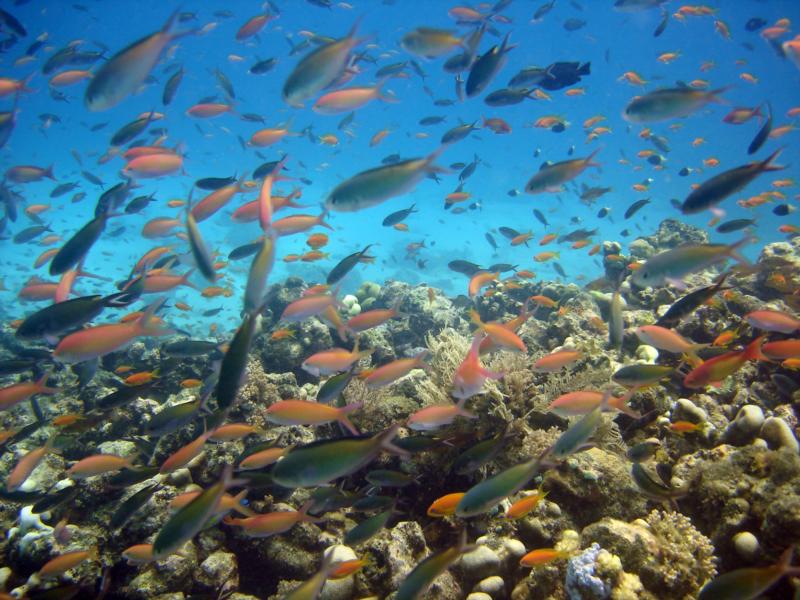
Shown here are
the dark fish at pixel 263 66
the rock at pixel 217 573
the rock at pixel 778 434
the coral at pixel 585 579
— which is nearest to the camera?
the coral at pixel 585 579

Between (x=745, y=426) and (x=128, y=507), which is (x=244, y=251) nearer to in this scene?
(x=128, y=507)

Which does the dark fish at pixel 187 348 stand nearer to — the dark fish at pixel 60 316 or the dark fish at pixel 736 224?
the dark fish at pixel 60 316

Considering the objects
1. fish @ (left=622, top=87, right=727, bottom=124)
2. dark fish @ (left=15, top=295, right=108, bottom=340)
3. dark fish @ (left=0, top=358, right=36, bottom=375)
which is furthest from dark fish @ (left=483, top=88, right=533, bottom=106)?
dark fish @ (left=0, top=358, right=36, bottom=375)

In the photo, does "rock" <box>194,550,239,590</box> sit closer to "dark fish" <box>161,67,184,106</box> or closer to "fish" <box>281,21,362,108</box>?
"fish" <box>281,21,362,108</box>

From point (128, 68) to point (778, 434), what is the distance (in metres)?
6.95

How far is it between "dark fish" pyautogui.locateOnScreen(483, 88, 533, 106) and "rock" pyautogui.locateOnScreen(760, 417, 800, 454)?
5.45 meters

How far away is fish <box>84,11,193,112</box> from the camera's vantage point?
10.2ft

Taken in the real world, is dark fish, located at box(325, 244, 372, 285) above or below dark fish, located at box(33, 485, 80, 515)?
above

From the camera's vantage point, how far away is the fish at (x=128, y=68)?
10.2 ft

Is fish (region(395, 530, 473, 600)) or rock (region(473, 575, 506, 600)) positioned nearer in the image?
fish (region(395, 530, 473, 600))

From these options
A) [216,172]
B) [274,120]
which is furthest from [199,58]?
[216,172]

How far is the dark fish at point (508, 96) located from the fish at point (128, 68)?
4.86 metres

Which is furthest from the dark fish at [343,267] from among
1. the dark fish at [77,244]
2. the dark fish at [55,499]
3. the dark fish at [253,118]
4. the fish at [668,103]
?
the dark fish at [253,118]

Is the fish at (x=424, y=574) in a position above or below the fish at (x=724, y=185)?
below
